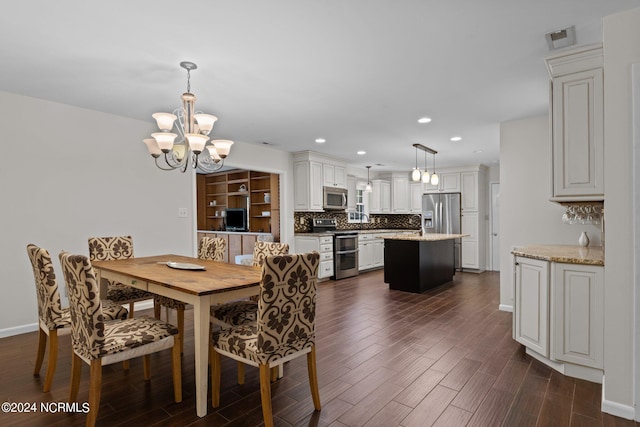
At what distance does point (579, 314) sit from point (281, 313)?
2194 mm

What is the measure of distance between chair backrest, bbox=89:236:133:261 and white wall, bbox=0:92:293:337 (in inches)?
23.2

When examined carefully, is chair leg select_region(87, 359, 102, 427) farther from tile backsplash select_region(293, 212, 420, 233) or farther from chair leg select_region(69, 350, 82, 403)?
tile backsplash select_region(293, 212, 420, 233)

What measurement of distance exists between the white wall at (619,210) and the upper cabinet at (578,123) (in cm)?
45

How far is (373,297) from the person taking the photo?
16.5ft

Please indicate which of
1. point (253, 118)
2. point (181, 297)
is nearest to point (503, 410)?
point (181, 297)

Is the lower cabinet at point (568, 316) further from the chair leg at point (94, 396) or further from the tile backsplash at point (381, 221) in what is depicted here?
the tile backsplash at point (381, 221)

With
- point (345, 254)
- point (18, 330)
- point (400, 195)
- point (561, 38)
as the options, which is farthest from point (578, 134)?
point (400, 195)

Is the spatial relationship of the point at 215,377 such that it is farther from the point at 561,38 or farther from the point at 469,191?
the point at 469,191

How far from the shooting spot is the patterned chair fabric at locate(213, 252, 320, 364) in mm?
1810

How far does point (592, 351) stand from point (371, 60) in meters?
2.68

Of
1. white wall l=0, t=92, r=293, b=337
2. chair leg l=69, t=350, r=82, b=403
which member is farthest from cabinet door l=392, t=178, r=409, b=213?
chair leg l=69, t=350, r=82, b=403

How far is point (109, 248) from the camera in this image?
352cm

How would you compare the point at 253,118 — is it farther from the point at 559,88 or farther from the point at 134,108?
the point at 559,88

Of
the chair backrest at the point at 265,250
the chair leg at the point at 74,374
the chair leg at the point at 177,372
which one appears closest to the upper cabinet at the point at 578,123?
the chair backrest at the point at 265,250
